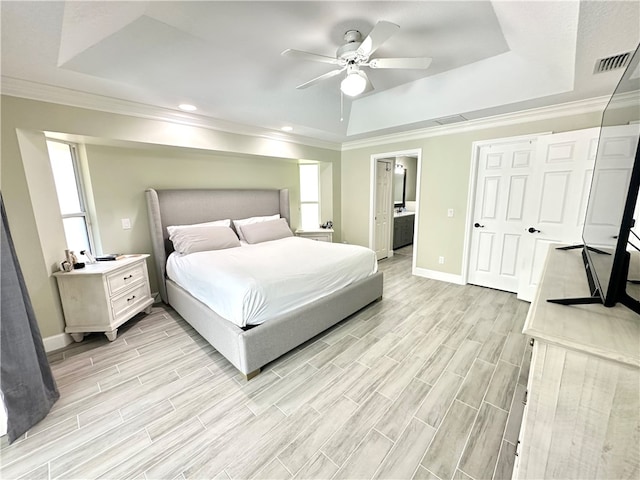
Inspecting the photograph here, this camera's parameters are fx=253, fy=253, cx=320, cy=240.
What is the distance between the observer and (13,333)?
1569 millimetres

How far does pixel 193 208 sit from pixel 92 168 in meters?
1.11

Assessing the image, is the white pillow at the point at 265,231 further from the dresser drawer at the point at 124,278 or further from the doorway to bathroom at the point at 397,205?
the doorway to bathroom at the point at 397,205

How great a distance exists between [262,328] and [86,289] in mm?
1834

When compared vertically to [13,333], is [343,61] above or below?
above

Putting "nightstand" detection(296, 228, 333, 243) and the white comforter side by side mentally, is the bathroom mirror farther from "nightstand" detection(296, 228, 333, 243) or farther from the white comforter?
the white comforter

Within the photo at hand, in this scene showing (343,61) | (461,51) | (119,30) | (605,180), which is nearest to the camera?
(605,180)

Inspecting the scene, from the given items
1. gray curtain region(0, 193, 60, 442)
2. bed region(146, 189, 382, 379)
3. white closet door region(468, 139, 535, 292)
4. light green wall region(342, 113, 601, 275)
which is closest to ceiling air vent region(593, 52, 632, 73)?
light green wall region(342, 113, 601, 275)

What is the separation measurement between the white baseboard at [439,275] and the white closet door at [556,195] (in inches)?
32.3

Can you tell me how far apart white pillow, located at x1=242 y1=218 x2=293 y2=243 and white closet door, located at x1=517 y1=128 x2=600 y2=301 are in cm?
325

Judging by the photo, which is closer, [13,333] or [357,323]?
[13,333]

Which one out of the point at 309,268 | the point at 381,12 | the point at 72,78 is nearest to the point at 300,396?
the point at 309,268

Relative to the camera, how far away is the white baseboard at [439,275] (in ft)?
12.9

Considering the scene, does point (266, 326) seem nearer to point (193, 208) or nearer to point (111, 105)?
point (193, 208)

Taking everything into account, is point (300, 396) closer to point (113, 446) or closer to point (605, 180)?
point (113, 446)
